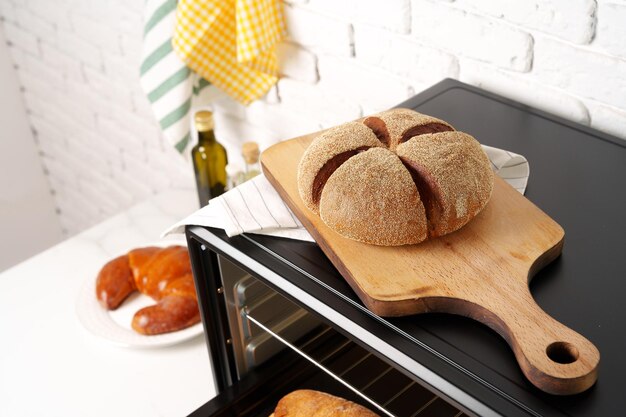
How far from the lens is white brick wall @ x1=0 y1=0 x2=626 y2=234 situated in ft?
3.38

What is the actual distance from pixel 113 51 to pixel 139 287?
2.54ft

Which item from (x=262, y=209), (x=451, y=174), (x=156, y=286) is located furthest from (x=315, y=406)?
(x=156, y=286)

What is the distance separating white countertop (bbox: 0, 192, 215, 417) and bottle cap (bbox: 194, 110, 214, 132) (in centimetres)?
40

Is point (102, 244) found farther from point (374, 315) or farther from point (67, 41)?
point (374, 315)

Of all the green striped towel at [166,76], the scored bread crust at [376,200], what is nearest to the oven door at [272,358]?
the scored bread crust at [376,200]

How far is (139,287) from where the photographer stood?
4.84 feet

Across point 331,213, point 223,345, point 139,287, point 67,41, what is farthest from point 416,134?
point 67,41

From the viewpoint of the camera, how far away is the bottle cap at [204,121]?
1460 mm

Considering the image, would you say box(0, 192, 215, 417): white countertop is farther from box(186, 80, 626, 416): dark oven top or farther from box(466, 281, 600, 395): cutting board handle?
box(466, 281, 600, 395): cutting board handle

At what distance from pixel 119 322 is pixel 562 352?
99 centimetres

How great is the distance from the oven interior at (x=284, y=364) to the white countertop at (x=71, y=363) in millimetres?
262

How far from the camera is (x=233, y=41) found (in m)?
1.44

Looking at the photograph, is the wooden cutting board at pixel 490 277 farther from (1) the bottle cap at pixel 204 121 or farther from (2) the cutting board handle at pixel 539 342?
(1) the bottle cap at pixel 204 121

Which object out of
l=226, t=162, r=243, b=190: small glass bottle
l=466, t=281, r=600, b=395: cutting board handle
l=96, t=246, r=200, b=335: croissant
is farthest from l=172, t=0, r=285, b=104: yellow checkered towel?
l=466, t=281, r=600, b=395: cutting board handle
